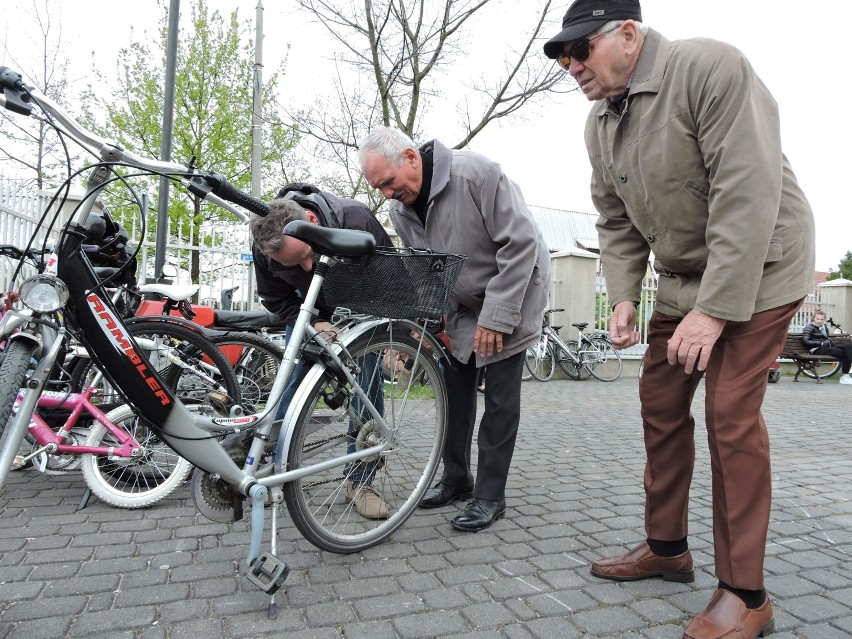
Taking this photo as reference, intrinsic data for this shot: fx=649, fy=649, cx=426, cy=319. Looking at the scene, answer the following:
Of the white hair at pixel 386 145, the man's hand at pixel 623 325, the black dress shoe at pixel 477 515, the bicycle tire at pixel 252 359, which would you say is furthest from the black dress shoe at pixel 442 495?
→ the white hair at pixel 386 145

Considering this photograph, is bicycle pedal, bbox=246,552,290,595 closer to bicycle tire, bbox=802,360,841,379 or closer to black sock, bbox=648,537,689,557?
black sock, bbox=648,537,689,557

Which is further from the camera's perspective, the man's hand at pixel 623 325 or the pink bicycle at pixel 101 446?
the pink bicycle at pixel 101 446

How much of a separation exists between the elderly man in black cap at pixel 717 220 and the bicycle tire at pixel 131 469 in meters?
2.49

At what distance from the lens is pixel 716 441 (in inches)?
85.0

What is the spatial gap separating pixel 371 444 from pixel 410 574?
1.92 feet

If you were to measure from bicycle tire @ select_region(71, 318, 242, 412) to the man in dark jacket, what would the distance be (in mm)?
430

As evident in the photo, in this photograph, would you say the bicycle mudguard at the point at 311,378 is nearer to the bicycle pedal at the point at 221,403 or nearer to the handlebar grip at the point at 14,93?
the bicycle pedal at the point at 221,403

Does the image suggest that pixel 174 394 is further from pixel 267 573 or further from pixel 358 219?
pixel 358 219

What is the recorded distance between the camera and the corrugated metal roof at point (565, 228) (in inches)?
1631

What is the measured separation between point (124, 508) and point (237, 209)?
1.74 meters

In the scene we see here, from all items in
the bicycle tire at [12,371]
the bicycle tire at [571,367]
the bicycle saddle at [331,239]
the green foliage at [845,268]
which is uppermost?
the green foliage at [845,268]

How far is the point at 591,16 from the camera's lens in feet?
7.14

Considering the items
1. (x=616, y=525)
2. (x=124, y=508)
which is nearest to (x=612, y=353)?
A: (x=616, y=525)

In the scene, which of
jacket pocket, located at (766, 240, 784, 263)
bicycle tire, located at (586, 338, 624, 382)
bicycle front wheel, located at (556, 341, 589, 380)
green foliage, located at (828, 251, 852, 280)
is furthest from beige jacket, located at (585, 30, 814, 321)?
green foliage, located at (828, 251, 852, 280)
